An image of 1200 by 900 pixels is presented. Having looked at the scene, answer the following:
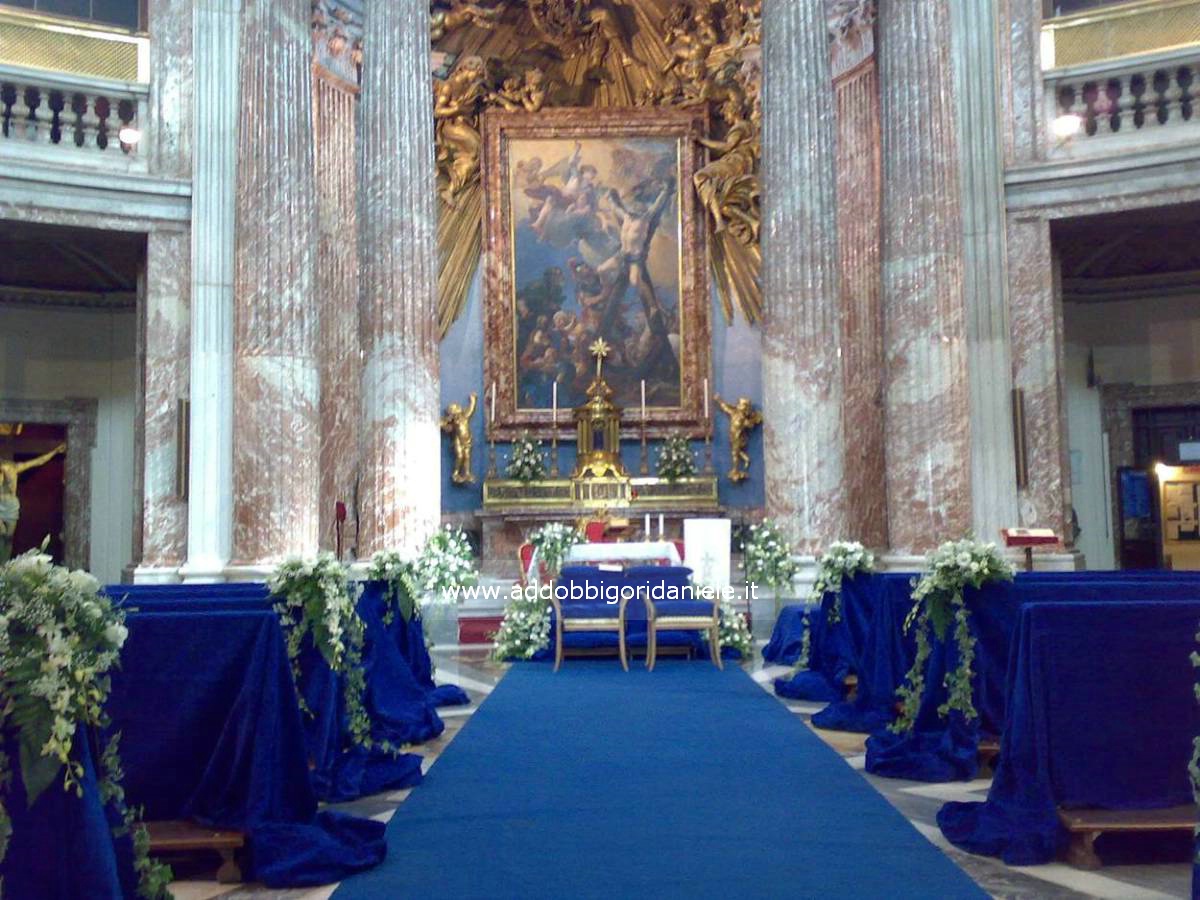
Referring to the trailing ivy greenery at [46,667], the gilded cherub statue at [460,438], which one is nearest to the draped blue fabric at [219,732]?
the trailing ivy greenery at [46,667]

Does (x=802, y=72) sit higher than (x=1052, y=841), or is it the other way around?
(x=802, y=72)

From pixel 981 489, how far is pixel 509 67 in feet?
32.2

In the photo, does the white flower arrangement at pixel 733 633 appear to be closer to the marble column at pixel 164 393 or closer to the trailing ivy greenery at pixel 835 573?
the trailing ivy greenery at pixel 835 573

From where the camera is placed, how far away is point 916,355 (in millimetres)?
11406

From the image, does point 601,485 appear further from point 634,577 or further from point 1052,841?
point 1052,841

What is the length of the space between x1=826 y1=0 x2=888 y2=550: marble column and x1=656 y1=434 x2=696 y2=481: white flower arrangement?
12.3 feet

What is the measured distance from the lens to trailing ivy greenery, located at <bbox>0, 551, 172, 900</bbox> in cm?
303

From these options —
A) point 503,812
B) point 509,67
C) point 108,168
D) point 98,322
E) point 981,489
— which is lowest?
point 503,812

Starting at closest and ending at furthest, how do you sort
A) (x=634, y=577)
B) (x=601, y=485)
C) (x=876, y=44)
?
(x=634, y=577), (x=876, y=44), (x=601, y=485)

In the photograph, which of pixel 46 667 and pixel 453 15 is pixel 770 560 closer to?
pixel 46 667

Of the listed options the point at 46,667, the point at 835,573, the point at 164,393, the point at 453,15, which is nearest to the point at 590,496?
the point at 164,393

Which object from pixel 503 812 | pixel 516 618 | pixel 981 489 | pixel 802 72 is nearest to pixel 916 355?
pixel 981 489

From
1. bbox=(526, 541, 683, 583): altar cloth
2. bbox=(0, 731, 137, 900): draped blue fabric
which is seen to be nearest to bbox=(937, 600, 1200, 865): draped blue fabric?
bbox=(0, 731, 137, 900): draped blue fabric

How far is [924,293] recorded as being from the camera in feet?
37.4
